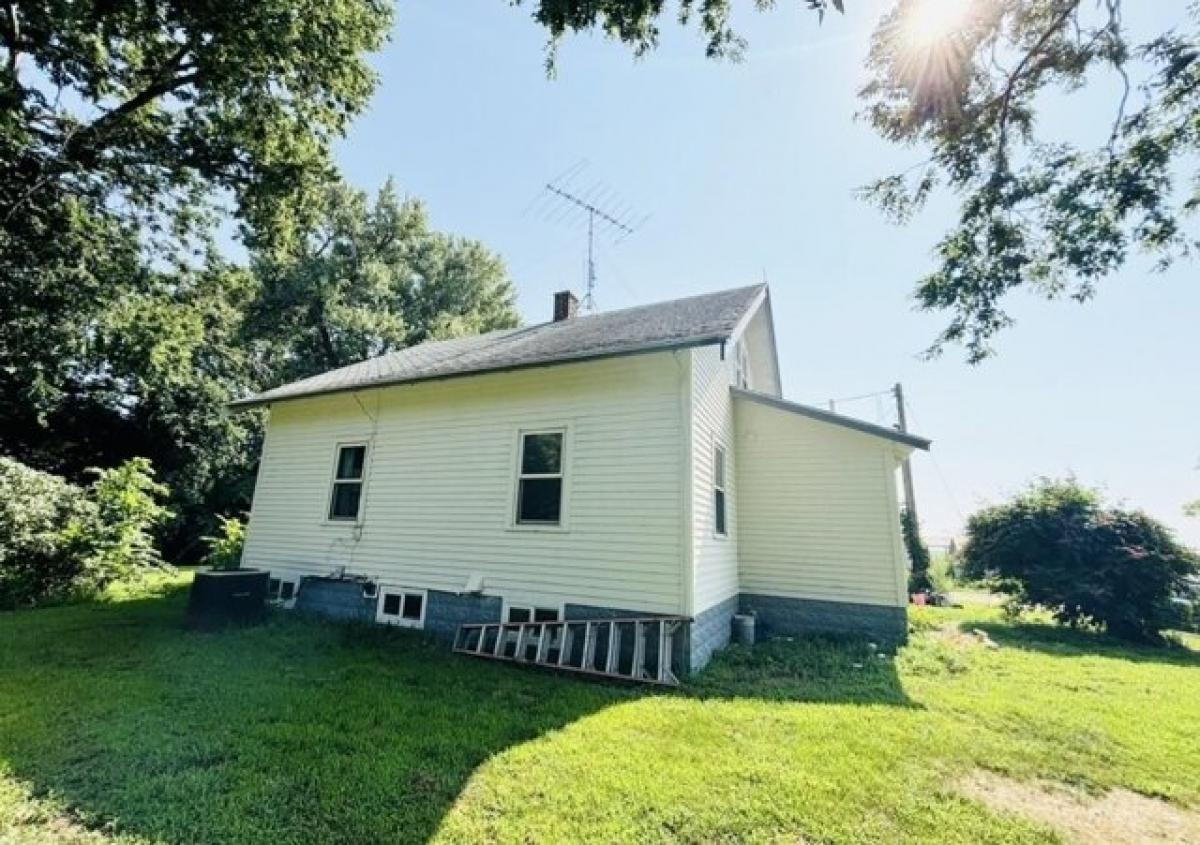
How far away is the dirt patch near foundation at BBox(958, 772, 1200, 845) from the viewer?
3.15 metres

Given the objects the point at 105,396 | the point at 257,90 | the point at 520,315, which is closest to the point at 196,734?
the point at 257,90

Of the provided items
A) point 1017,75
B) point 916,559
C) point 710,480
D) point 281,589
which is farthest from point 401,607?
point 916,559

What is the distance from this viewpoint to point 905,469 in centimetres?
1802

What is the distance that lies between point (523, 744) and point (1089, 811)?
389 cm

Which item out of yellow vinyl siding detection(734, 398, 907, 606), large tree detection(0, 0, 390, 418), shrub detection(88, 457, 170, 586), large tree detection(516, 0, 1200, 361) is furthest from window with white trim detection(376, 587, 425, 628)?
large tree detection(0, 0, 390, 418)

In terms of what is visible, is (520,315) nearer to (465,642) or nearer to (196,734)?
(465,642)

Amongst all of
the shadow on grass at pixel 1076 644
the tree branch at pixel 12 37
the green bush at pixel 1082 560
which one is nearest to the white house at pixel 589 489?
the shadow on grass at pixel 1076 644

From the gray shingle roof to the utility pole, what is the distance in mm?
10053

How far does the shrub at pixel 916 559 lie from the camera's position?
15.4 metres

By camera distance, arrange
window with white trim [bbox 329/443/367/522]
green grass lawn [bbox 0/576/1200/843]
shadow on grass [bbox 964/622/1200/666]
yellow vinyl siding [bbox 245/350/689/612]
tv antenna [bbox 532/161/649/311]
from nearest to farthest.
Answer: green grass lawn [bbox 0/576/1200/843] < yellow vinyl siding [bbox 245/350/689/612] < shadow on grass [bbox 964/622/1200/666] < window with white trim [bbox 329/443/367/522] < tv antenna [bbox 532/161/649/311]

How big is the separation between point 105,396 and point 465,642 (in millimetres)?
17159

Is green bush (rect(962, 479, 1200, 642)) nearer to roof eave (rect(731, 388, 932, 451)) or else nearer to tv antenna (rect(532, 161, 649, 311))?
roof eave (rect(731, 388, 932, 451))

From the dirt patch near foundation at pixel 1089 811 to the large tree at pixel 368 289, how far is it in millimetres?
22499

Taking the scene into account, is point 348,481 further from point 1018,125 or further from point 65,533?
point 1018,125
